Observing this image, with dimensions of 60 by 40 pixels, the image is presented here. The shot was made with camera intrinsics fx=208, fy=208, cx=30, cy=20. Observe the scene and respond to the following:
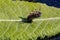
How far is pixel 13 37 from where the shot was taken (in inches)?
46.8

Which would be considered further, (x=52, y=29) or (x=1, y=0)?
(x=1, y=0)

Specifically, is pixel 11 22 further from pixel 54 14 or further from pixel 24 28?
pixel 54 14

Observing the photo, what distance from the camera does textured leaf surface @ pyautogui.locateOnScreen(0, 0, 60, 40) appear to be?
120 centimetres

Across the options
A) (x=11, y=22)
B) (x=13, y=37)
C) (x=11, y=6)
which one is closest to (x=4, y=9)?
(x=11, y=6)

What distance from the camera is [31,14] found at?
1352 mm

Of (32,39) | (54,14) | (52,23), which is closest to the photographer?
(32,39)

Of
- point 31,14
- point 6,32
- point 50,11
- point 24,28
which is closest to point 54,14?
point 50,11

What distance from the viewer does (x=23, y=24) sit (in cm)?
132

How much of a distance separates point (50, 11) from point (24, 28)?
0.29m

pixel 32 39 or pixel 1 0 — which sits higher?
pixel 1 0

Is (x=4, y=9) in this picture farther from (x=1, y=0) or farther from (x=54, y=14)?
(x=54, y=14)

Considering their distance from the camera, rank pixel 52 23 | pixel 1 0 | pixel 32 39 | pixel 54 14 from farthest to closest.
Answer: pixel 1 0, pixel 54 14, pixel 52 23, pixel 32 39

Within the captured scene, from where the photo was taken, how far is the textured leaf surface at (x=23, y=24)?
120cm

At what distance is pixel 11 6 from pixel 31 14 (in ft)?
0.68
